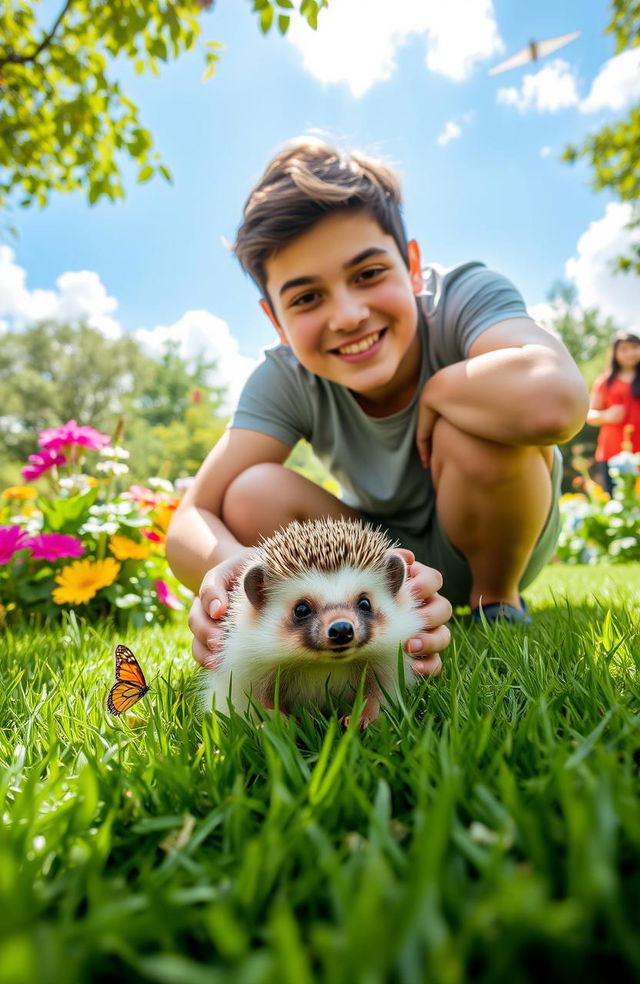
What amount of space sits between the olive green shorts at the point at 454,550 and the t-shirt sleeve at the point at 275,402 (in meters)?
0.75

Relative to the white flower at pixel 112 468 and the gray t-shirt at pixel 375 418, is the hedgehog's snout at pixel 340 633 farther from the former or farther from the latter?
the white flower at pixel 112 468

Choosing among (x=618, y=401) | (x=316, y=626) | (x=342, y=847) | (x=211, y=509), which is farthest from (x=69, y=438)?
(x=618, y=401)

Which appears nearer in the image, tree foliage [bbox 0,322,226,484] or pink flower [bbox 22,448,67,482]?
pink flower [bbox 22,448,67,482]

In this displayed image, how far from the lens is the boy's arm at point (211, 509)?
7.88 feet

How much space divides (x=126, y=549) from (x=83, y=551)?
233 mm

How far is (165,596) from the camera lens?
3592 mm

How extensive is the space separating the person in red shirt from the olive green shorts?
4.84m

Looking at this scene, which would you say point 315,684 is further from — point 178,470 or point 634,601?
point 178,470

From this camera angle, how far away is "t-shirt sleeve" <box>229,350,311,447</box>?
297cm

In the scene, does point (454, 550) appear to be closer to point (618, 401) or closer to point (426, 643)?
point (426, 643)

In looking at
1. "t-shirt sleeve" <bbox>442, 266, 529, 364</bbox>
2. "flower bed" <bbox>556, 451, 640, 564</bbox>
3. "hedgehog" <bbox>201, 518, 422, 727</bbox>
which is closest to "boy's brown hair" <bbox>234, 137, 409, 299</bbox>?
"t-shirt sleeve" <bbox>442, 266, 529, 364</bbox>

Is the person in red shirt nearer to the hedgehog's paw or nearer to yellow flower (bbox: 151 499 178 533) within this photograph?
yellow flower (bbox: 151 499 178 533)

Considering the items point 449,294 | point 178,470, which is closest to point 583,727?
point 449,294

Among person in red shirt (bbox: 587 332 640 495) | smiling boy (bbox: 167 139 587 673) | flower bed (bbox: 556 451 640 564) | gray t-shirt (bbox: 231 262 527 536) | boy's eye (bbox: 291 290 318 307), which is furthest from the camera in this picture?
person in red shirt (bbox: 587 332 640 495)
